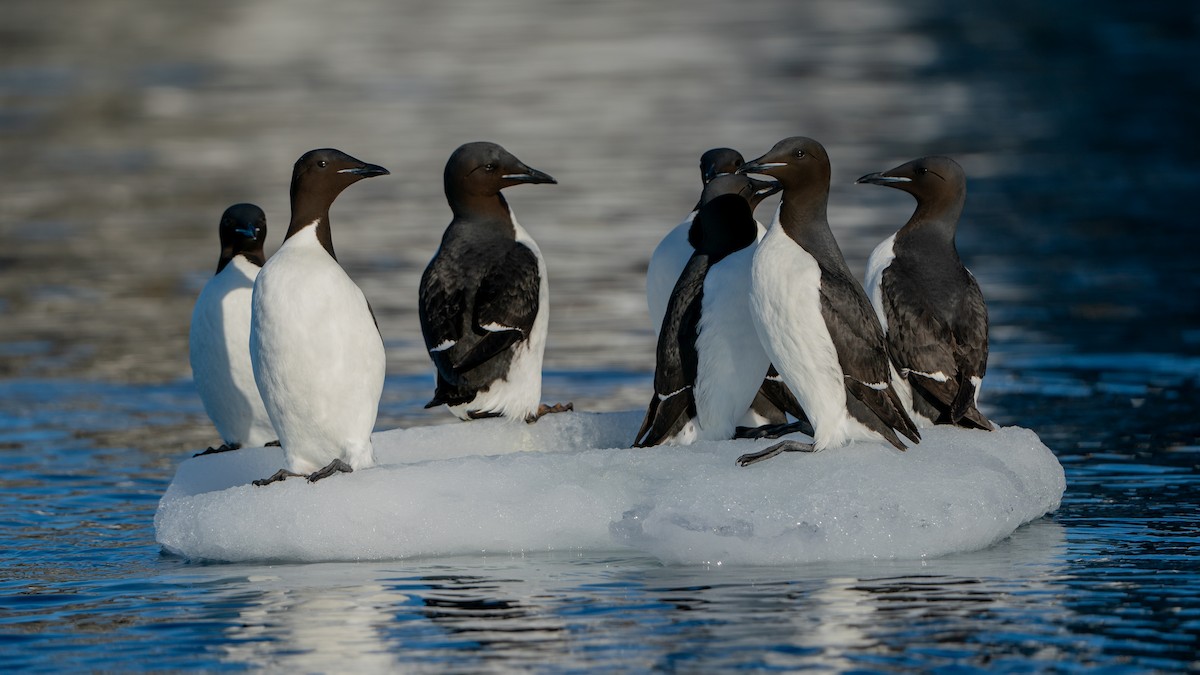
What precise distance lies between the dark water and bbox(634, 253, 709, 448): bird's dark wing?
3.37 feet

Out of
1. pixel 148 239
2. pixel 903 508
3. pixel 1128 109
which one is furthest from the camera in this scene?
pixel 1128 109

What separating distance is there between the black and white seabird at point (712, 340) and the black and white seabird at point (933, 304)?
66 cm

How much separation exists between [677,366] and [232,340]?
93.4 inches

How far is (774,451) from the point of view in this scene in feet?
26.7

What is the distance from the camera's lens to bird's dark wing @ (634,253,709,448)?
A: 346 inches

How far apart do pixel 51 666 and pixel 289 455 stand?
7.24 feet

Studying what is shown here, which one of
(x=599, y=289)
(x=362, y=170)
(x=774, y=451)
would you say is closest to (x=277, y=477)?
(x=362, y=170)

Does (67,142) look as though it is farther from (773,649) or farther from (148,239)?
(773,649)

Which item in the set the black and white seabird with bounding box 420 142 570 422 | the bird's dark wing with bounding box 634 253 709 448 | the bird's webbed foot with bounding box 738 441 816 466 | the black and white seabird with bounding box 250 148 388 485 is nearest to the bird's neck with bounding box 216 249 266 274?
the black and white seabird with bounding box 420 142 570 422

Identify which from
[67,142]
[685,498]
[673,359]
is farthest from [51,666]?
[67,142]

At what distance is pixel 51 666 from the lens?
6539mm

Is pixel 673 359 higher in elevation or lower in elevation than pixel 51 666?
higher

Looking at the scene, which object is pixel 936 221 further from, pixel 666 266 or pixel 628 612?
Answer: pixel 628 612

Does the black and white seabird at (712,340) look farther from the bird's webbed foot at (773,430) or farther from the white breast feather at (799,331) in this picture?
the white breast feather at (799,331)
